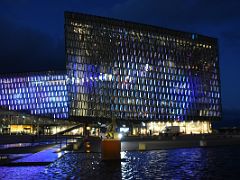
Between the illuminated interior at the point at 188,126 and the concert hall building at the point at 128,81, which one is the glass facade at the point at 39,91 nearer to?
the concert hall building at the point at 128,81

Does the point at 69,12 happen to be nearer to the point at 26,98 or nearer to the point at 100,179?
the point at 26,98

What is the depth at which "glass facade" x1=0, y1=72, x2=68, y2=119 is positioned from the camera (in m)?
161

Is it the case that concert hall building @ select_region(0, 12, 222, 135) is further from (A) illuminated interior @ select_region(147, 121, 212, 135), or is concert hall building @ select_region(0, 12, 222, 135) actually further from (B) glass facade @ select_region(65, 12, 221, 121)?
(A) illuminated interior @ select_region(147, 121, 212, 135)

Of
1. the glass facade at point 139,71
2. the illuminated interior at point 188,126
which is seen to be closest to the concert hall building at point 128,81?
the glass facade at point 139,71

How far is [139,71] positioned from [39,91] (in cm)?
4086

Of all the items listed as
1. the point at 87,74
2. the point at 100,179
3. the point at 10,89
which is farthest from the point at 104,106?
the point at 100,179

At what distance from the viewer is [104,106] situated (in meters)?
141

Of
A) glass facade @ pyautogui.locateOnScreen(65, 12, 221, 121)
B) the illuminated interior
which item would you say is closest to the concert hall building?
glass facade @ pyautogui.locateOnScreen(65, 12, 221, 121)

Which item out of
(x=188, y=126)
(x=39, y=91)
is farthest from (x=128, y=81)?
(x=39, y=91)

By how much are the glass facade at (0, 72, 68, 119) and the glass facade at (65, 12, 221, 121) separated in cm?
2433

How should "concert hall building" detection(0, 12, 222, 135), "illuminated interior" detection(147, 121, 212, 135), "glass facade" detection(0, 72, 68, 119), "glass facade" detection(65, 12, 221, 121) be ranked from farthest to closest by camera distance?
"glass facade" detection(0, 72, 68, 119), "illuminated interior" detection(147, 121, 212, 135), "concert hall building" detection(0, 12, 222, 135), "glass facade" detection(65, 12, 221, 121)

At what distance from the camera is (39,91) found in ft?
530

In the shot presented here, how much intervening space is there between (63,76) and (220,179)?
146 m

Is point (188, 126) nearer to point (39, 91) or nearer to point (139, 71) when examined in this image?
point (139, 71)
